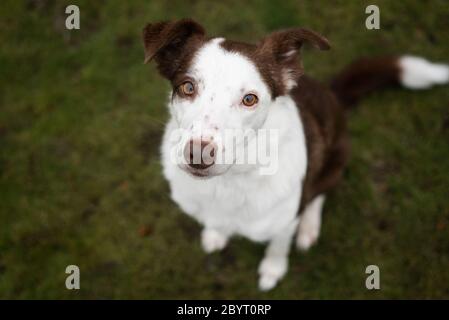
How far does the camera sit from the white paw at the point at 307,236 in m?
4.01

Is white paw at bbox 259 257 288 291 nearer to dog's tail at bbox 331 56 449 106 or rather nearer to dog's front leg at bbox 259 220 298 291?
dog's front leg at bbox 259 220 298 291

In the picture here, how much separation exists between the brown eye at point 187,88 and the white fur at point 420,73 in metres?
2.54

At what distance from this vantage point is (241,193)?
2951mm

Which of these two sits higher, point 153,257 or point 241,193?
point 241,193

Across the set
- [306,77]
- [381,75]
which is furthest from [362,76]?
[306,77]

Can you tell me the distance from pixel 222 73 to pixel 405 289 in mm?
2802

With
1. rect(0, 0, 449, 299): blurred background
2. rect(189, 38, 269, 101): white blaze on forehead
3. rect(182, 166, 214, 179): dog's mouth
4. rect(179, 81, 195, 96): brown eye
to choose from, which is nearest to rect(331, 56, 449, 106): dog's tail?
rect(0, 0, 449, 299): blurred background

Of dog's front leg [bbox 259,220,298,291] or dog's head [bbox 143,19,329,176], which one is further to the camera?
dog's front leg [bbox 259,220,298,291]

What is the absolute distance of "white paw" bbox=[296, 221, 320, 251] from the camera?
158 inches

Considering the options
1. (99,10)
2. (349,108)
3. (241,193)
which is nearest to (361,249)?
(349,108)

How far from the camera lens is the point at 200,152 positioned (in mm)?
2217

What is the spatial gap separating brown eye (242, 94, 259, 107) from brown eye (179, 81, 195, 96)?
313 millimetres

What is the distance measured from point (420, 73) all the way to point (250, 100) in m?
2.47
